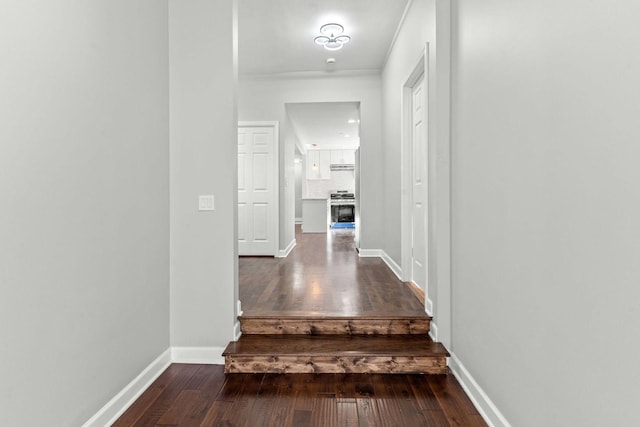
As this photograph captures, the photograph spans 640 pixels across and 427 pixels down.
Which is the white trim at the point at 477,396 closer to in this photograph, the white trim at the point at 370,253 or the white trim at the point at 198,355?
the white trim at the point at 198,355

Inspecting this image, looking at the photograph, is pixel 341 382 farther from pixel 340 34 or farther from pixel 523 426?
pixel 340 34

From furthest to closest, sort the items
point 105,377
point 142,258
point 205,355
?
point 205,355 → point 142,258 → point 105,377

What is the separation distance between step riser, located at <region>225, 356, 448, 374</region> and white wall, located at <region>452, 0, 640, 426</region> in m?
0.34

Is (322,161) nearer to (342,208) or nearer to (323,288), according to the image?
(342,208)

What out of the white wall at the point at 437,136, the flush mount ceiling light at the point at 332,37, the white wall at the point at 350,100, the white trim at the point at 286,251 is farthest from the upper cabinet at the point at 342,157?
the white wall at the point at 437,136

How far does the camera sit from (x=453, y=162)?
2.45 meters

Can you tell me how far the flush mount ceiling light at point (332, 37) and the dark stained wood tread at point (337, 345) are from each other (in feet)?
10.7

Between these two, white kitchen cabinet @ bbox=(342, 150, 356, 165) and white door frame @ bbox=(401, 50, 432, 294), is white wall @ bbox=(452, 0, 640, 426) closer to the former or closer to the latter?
white door frame @ bbox=(401, 50, 432, 294)

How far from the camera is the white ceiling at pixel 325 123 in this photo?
20.7ft

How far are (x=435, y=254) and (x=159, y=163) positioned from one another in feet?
6.60

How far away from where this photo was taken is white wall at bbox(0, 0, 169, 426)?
131 cm

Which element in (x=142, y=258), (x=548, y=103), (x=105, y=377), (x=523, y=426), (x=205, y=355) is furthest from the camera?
(x=205, y=355)

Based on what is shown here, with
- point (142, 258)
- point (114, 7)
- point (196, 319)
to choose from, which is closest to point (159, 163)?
point (142, 258)

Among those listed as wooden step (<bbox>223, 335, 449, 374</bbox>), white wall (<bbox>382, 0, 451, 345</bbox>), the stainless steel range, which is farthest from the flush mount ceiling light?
the stainless steel range
